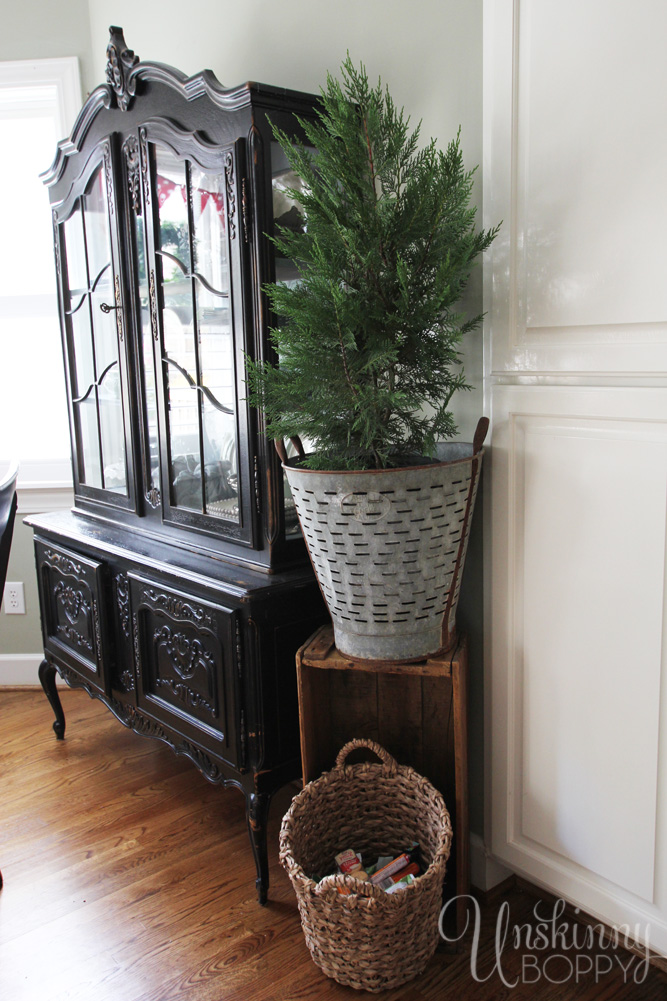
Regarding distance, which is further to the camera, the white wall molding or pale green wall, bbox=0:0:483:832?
the white wall molding

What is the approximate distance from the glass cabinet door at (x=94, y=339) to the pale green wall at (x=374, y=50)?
51 centimetres

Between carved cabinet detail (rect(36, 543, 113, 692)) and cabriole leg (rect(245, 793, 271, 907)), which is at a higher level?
carved cabinet detail (rect(36, 543, 113, 692))

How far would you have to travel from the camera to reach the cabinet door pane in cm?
170

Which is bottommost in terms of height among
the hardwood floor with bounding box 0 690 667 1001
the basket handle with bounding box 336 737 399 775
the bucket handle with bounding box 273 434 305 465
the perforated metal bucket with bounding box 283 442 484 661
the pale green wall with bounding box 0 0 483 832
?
the hardwood floor with bounding box 0 690 667 1001

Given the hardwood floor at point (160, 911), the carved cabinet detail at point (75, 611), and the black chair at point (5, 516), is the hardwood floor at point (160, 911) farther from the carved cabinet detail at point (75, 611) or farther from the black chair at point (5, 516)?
the black chair at point (5, 516)

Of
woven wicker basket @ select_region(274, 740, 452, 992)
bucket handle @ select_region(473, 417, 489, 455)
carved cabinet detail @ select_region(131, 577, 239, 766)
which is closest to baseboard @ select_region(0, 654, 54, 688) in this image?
carved cabinet detail @ select_region(131, 577, 239, 766)

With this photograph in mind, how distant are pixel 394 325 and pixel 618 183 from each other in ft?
1.38

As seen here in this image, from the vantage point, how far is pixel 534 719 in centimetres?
152

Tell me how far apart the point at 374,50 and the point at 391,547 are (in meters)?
1.08

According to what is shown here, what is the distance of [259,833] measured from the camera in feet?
5.50

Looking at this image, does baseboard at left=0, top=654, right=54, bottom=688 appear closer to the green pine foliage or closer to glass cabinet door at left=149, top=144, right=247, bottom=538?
glass cabinet door at left=149, top=144, right=247, bottom=538

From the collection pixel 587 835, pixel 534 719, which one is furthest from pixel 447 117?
pixel 587 835

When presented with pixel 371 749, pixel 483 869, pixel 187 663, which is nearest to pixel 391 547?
pixel 371 749

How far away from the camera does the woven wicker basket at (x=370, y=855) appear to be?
1.35 m
